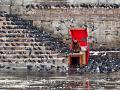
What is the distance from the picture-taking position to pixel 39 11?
39.6 m

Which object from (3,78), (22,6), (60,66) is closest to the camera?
(3,78)

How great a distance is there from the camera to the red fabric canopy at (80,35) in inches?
1476

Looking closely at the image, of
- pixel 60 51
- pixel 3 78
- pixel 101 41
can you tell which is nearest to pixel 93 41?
pixel 101 41

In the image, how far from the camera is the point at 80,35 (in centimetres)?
3775

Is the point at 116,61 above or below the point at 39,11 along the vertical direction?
below

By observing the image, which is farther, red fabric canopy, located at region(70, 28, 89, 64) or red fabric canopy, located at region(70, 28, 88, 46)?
red fabric canopy, located at region(70, 28, 88, 46)

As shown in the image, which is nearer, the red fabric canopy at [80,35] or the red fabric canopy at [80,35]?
the red fabric canopy at [80,35]

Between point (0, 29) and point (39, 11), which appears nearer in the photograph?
point (0, 29)

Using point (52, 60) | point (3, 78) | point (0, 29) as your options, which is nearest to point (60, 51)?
point (52, 60)

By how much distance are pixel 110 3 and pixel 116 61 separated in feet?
17.0

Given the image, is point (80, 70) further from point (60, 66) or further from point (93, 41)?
point (93, 41)

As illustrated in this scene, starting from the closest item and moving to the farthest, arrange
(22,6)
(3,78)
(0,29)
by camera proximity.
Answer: (3,78)
(0,29)
(22,6)

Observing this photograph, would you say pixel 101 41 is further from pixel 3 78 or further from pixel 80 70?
pixel 3 78

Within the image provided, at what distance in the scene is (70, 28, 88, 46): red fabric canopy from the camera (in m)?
37.5
